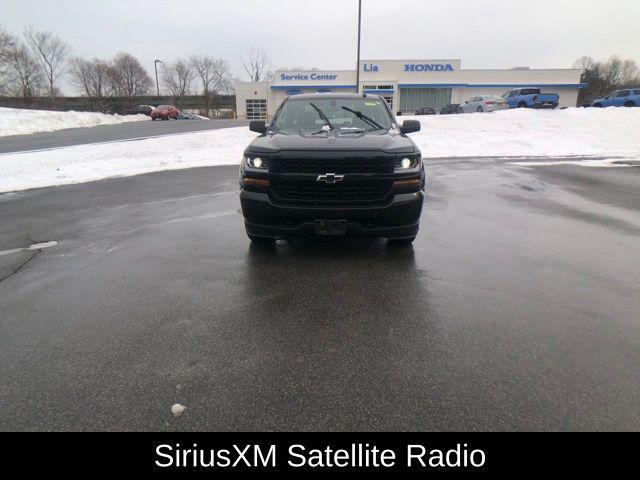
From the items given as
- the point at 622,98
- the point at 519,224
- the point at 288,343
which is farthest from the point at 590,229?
the point at 622,98

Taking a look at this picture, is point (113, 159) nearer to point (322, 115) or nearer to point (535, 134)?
point (322, 115)

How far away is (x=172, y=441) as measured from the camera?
80.1 inches

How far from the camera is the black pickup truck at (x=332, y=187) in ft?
13.1

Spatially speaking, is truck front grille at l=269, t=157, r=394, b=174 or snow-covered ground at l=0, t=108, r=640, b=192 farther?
snow-covered ground at l=0, t=108, r=640, b=192

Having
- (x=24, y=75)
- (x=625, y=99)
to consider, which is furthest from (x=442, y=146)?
(x=24, y=75)

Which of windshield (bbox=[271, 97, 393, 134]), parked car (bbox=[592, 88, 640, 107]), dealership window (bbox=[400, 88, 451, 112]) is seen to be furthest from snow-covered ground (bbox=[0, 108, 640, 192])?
dealership window (bbox=[400, 88, 451, 112])

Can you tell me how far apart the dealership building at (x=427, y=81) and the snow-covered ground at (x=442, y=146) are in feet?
95.9

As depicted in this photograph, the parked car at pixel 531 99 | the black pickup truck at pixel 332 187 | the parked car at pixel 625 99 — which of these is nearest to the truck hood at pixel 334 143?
the black pickup truck at pixel 332 187

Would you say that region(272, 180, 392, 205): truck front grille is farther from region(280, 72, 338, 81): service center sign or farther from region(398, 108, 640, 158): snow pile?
region(280, 72, 338, 81): service center sign

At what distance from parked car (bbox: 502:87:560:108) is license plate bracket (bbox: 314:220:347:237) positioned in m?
28.9

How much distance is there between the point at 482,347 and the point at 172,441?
208 cm

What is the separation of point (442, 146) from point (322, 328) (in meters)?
15.8

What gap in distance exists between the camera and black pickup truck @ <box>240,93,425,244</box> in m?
4.00

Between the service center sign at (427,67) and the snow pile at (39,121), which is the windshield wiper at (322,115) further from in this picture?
the service center sign at (427,67)
